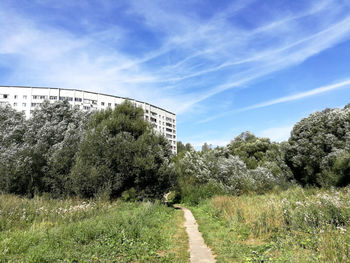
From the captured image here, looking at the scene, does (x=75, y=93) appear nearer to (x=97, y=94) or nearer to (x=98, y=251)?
(x=97, y=94)

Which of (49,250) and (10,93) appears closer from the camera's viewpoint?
(49,250)

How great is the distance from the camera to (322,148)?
25.7 m

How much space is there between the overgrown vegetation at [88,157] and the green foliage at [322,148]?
1543cm

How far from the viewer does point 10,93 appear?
68750mm

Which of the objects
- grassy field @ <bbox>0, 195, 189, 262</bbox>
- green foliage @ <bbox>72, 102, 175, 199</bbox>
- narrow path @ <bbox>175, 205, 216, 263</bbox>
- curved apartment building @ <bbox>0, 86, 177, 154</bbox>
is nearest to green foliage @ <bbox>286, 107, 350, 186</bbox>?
green foliage @ <bbox>72, 102, 175, 199</bbox>

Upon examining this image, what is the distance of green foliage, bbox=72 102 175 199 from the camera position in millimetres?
17188

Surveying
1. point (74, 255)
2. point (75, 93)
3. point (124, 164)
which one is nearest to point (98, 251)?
point (74, 255)

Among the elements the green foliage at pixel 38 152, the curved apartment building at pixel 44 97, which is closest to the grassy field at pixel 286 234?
the green foliage at pixel 38 152

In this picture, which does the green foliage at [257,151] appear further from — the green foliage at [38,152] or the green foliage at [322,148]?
the green foliage at [38,152]

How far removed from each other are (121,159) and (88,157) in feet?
7.92

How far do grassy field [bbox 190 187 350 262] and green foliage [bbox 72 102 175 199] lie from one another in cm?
878

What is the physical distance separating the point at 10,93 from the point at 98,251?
257ft

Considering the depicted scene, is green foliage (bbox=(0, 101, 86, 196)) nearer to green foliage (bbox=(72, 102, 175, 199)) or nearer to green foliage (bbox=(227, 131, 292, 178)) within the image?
green foliage (bbox=(72, 102, 175, 199))

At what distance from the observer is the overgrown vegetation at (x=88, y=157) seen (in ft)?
57.9
